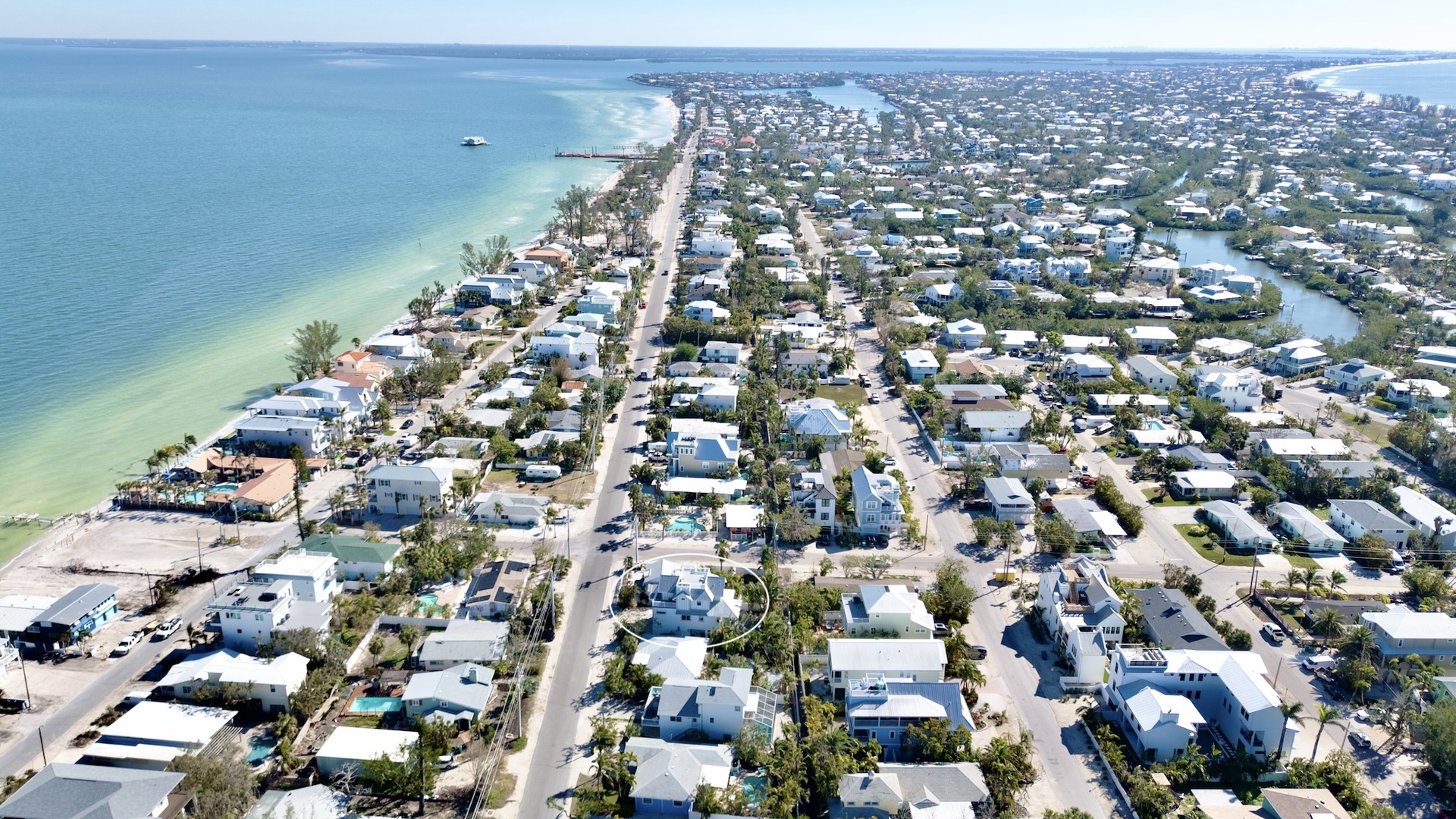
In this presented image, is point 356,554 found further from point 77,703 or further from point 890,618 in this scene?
point 890,618

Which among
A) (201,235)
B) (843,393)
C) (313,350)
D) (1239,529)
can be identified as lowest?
(843,393)

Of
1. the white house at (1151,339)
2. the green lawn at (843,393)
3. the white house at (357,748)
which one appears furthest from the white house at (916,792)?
the white house at (1151,339)

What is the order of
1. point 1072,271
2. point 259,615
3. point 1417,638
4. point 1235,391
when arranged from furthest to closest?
point 1072,271
point 1235,391
point 1417,638
point 259,615

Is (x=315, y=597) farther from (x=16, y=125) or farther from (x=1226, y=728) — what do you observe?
(x=16, y=125)

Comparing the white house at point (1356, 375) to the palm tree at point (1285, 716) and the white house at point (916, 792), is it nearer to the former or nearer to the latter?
the palm tree at point (1285, 716)

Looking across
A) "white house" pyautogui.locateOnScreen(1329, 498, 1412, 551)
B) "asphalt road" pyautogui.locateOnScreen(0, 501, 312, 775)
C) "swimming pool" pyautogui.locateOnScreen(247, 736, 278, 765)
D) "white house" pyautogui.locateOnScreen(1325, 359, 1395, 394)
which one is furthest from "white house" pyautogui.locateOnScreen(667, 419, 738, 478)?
"white house" pyautogui.locateOnScreen(1325, 359, 1395, 394)

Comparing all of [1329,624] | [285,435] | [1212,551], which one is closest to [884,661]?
[1329,624]

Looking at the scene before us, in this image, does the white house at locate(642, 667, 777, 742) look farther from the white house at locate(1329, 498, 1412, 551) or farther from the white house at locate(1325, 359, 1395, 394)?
the white house at locate(1325, 359, 1395, 394)
